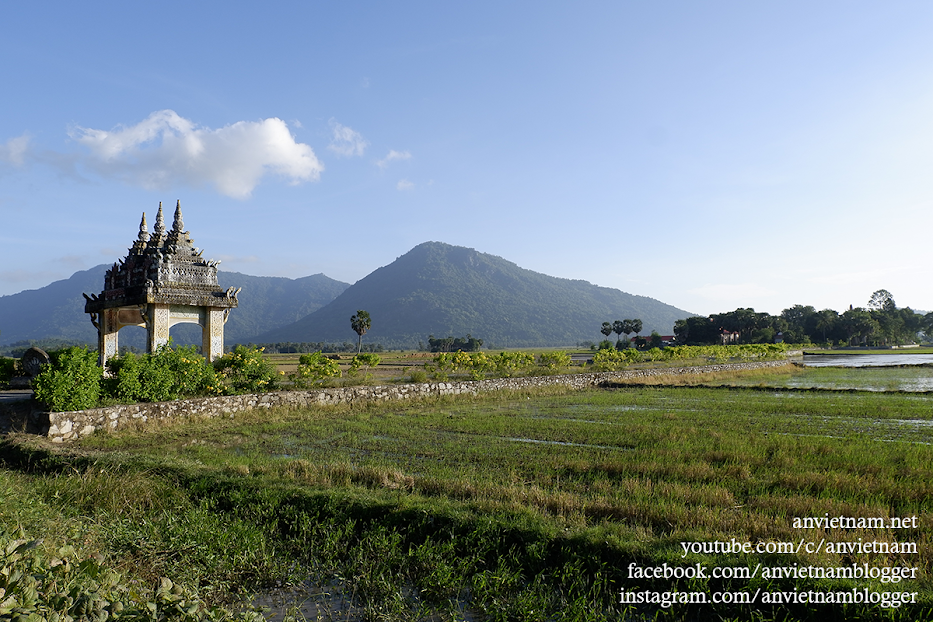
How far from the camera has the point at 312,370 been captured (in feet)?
56.7

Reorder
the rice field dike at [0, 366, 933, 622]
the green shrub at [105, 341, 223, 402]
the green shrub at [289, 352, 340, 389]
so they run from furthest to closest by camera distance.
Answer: the green shrub at [289, 352, 340, 389]
the green shrub at [105, 341, 223, 402]
the rice field dike at [0, 366, 933, 622]

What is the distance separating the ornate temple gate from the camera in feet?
53.4

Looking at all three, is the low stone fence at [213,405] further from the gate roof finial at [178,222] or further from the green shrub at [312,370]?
the gate roof finial at [178,222]

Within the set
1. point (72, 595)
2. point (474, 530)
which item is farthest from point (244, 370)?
point (72, 595)

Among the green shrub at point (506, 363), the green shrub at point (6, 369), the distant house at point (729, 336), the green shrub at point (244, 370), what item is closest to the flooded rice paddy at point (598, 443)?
the green shrub at point (244, 370)

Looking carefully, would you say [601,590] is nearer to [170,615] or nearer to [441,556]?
[441,556]

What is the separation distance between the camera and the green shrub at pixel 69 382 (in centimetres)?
1070

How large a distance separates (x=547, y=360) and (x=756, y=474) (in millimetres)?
20451

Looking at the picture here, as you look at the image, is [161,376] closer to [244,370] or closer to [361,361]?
[244,370]

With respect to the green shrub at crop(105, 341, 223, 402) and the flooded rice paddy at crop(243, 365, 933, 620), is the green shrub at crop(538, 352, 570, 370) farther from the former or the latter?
the green shrub at crop(105, 341, 223, 402)

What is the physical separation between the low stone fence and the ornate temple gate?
3.16 m

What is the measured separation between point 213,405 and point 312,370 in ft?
13.6

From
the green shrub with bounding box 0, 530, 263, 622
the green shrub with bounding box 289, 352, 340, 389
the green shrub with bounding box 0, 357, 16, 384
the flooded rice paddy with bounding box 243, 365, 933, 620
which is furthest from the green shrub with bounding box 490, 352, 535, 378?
the green shrub with bounding box 0, 530, 263, 622

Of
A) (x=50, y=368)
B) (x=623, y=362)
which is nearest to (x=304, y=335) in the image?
(x=623, y=362)
